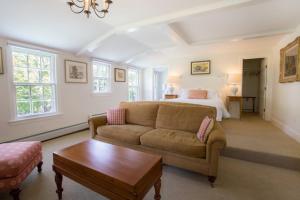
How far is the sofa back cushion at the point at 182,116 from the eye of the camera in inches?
99.3

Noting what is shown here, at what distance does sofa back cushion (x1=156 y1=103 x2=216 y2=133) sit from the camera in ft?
8.28

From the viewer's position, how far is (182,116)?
2.66 m

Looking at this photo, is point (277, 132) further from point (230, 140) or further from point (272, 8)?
point (272, 8)

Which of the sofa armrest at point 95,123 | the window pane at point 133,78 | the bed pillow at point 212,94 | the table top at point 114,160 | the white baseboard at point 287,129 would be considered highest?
the window pane at point 133,78

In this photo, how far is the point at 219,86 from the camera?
5.46 m

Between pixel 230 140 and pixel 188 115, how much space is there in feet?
3.32

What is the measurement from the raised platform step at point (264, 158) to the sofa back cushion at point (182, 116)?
2.40 ft

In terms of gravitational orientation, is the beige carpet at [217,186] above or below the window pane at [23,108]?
below

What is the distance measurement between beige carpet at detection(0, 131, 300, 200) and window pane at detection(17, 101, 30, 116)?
5.10 ft

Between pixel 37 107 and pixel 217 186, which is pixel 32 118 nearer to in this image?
pixel 37 107

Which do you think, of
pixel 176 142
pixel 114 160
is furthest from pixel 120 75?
pixel 114 160

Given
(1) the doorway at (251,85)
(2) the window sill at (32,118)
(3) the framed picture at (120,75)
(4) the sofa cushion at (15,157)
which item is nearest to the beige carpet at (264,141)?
(4) the sofa cushion at (15,157)

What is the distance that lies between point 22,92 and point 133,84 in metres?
4.14

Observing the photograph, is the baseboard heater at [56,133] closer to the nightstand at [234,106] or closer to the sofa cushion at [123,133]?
the sofa cushion at [123,133]
